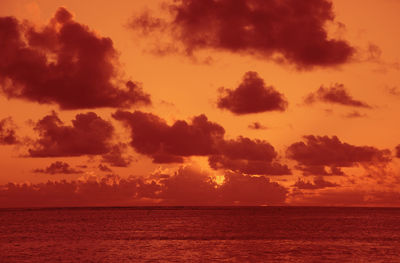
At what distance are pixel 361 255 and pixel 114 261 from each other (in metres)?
36.8

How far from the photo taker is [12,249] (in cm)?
9831

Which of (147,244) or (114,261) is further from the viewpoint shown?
(147,244)

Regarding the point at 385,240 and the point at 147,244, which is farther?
the point at 385,240

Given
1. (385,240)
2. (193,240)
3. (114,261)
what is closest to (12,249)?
(114,261)

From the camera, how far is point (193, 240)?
116m

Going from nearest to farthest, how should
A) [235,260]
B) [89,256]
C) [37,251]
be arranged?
[235,260] < [89,256] < [37,251]

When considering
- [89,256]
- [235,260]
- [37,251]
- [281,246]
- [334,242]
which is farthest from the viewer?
[334,242]

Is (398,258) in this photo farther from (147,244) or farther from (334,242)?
(147,244)

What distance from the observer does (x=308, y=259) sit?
81688 millimetres

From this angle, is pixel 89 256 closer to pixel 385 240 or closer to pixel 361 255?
pixel 361 255

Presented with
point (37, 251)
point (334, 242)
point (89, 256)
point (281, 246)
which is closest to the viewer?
point (89, 256)

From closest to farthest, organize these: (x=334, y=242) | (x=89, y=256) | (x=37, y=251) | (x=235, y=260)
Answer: (x=235, y=260) < (x=89, y=256) < (x=37, y=251) < (x=334, y=242)

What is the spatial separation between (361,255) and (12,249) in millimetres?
56998

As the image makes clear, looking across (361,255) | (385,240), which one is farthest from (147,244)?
(385,240)
